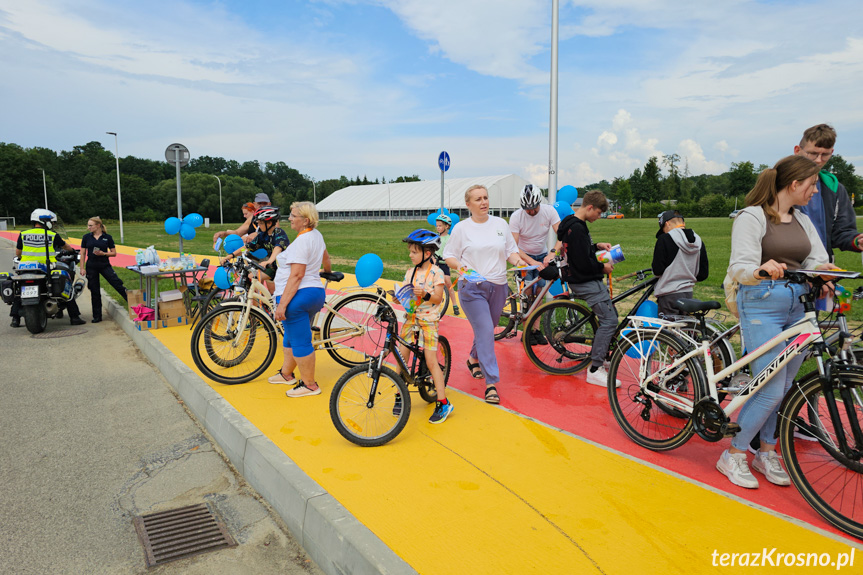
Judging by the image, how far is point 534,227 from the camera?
7.37 m

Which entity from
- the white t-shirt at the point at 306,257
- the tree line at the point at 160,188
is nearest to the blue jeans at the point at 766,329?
the white t-shirt at the point at 306,257

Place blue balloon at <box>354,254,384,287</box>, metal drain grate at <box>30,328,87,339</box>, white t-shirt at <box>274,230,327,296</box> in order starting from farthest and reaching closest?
1. metal drain grate at <box>30,328,87,339</box>
2. blue balloon at <box>354,254,384,287</box>
3. white t-shirt at <box>274,230,327,296</box>

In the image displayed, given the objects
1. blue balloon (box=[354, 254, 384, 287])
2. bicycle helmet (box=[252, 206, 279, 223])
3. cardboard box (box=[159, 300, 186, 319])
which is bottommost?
cardboard box (box=[159, 300, 186, 319])

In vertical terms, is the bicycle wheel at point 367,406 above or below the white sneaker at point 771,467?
above

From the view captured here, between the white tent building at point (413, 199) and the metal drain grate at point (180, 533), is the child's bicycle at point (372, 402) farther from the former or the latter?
the white tent building at point (413, 199)

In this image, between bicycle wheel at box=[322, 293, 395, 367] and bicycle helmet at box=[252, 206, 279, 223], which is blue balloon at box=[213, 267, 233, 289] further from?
bicycle wheel at box=[322, 293, 395, 367]

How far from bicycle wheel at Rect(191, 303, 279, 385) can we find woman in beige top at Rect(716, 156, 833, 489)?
4370 millimetres

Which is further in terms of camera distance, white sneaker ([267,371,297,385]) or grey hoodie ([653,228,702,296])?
white sneaker ([267,371,297,385])

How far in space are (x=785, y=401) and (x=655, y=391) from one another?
97 centimetres

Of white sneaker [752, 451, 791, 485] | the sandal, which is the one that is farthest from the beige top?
the sandal

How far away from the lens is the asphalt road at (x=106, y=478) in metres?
3.16

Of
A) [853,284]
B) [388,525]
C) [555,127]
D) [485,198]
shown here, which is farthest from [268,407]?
[853,284]

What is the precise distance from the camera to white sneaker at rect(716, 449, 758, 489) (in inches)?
140

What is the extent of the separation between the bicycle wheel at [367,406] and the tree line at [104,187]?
90.5 metres
